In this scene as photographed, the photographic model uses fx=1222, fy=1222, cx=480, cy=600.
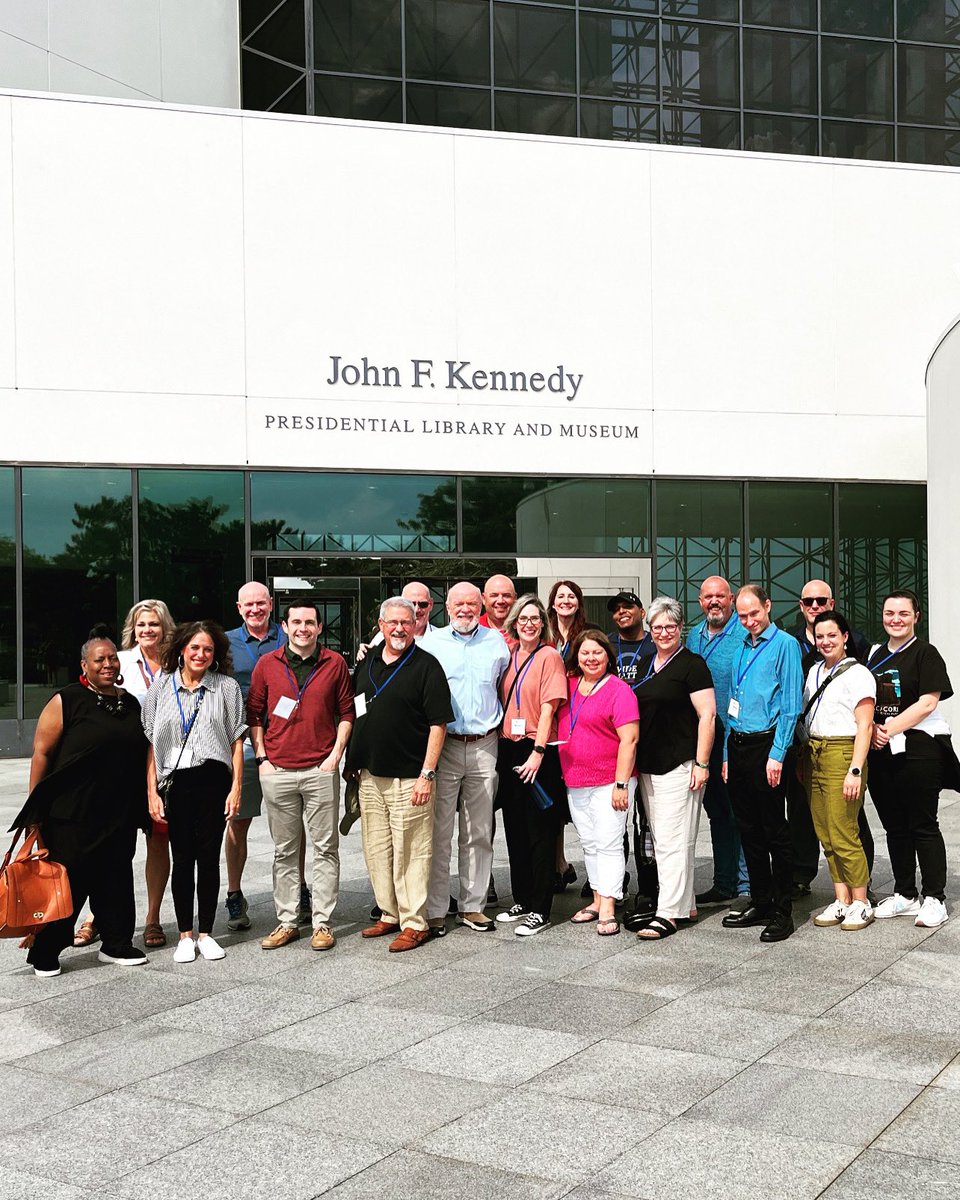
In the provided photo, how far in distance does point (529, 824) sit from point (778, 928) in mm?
1443

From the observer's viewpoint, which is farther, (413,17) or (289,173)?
(413,17)

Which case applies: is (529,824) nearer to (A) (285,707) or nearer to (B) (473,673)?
(B) (473,673)

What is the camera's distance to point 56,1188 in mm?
3590

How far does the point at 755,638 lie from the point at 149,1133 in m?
4.05

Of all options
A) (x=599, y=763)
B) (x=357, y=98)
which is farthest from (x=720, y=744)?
(x=357, y=98)

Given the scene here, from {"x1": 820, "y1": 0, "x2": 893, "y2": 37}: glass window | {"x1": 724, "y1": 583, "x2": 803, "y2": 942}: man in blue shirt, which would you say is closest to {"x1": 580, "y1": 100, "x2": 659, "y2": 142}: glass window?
{"x1": 820, "y1": 0, "x2": 893, "y2": 37}: glass window

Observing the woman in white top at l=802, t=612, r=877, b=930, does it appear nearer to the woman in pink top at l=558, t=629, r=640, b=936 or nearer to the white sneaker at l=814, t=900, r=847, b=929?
the white sneaker at l=814, t=900, r=847, b=929

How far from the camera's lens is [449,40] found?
58.3ft

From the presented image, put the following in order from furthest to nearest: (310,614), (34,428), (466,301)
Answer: (466,301)
(34,428)
(310,614)

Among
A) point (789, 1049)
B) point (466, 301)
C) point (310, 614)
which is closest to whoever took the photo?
point (789, 1049)

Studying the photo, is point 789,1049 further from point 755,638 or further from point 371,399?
point 371,399

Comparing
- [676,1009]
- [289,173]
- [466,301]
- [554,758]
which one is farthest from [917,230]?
[676,1009]

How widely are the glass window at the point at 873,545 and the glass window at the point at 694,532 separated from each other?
1680 millimetres

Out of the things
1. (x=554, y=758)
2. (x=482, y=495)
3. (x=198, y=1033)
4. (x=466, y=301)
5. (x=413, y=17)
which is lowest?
(x=198, y=1033)
